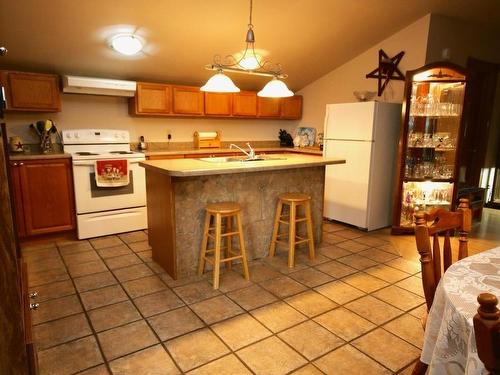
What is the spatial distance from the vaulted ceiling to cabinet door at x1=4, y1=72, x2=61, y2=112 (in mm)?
211

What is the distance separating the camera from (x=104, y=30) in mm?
3564

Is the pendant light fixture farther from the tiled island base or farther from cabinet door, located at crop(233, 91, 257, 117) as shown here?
cabinet door, located at crop(233, 91, 257, 117)

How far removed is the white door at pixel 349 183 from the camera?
4199 millimetres

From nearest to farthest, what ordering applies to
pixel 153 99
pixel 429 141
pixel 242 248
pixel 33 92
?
pixel 242 248 → pixel 33 92 → pixel 429 141 → pixel 153 99

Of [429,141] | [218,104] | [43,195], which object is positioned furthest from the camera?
[218,104]

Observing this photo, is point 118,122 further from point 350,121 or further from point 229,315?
point 229,315

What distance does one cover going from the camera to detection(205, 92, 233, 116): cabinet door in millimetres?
5117

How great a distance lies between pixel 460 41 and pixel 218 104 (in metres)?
3.46

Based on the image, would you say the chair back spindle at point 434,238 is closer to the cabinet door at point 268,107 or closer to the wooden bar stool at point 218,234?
the wooden bar stool at point 218,234

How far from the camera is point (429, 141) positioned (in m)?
4.17

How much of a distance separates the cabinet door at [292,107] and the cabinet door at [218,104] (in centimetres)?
106

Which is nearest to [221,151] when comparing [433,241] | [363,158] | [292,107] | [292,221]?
[292,107]

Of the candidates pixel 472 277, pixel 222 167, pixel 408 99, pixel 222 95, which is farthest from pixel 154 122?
pixel 472 277

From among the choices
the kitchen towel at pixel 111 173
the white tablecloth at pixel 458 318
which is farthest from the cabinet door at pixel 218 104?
the white tablecloth at pixel 458 318
